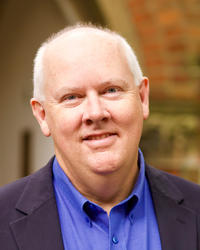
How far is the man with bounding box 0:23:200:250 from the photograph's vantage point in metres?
1.72

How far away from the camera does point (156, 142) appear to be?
3836mm

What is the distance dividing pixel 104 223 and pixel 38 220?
0.24m

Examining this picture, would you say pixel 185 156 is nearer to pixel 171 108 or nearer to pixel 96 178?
pixel 171 108

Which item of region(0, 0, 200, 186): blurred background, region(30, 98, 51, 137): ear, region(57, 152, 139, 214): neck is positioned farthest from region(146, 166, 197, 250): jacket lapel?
region(0, 0, 200, 186): blurred background

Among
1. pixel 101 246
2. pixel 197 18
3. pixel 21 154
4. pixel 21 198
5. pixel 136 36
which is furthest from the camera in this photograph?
pixel 21 154

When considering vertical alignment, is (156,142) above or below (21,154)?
above

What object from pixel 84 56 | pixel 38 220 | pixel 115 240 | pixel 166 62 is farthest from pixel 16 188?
pixel 166 62

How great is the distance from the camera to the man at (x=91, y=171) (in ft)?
5.64

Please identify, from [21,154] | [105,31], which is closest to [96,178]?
[105,31]

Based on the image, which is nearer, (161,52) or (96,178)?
(96,178)

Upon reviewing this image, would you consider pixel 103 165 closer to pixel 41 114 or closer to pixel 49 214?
pixel 49 214

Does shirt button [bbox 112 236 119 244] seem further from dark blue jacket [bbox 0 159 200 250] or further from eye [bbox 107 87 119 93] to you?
eye [bbox 107 87 119 93]

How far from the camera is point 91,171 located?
1.74 meters

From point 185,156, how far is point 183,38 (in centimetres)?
94
